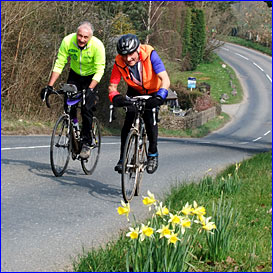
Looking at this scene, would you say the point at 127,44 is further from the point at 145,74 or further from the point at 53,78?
the point at 53,78

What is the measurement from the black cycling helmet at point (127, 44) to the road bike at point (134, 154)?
2.24 feet

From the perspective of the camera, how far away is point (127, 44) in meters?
5.72

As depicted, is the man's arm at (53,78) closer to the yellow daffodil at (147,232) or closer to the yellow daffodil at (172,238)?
the yellow daffodil at (147,232)

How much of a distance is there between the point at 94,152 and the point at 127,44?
3388mm

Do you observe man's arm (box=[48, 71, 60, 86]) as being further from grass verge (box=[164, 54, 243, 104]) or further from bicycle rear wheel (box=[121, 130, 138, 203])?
grass verge (box=[164, 54, 243, 104])

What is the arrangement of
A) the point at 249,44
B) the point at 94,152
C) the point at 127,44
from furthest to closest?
1. the point at 249,44
2. the point at 94,152
3. the point at 127,44

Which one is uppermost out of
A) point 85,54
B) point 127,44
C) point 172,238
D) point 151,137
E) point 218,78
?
point 127,44

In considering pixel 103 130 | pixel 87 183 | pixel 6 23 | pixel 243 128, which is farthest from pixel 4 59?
pixel 243 128

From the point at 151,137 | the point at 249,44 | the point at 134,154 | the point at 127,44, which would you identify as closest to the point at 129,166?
the point at 134,154

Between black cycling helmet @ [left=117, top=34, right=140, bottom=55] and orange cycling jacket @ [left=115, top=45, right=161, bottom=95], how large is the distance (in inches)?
13.5

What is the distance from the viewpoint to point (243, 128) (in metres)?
51.4

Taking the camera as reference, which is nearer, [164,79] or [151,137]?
[164,79]

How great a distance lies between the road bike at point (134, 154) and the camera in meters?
6.37

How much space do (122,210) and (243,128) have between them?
48228 millimetres
